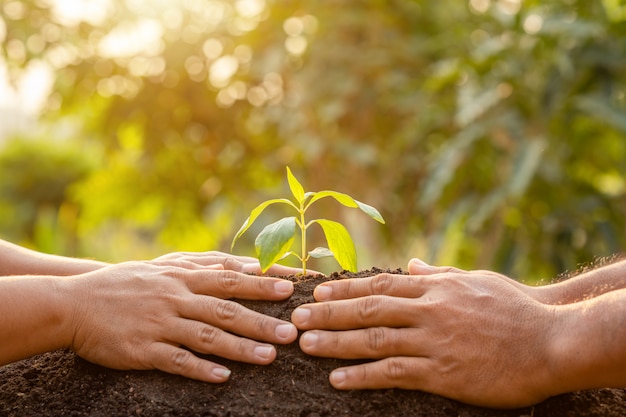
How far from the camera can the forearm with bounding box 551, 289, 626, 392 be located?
1154mm

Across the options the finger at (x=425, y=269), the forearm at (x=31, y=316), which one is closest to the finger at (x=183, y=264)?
the forearm at (x=31, y=316)

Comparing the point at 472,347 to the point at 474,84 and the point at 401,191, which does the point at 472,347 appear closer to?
the point at 474,84

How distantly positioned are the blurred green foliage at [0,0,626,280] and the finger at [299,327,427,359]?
217 cm

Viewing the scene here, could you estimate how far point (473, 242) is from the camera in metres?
4.75

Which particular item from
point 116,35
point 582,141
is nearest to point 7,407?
point 582,141

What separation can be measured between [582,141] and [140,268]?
3211mm

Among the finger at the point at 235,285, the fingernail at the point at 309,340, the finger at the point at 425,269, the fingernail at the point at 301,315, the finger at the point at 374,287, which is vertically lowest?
the fingernail at the point at 309,340

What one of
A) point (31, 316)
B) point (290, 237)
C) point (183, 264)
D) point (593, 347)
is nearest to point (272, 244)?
point (290, 237)

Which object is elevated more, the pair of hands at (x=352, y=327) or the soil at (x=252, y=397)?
the pair of hands at (x=352, y=327)

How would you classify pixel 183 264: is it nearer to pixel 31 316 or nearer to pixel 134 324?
pixel 134 324

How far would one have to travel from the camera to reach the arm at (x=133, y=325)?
1291 millimetres

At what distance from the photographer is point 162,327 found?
1302 millimetres

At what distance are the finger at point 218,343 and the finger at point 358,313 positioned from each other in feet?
0.32

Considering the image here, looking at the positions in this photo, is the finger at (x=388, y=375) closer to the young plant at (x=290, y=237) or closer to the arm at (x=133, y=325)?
the arm at (x=133, y=325)
